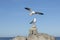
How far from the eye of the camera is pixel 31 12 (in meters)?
68.1

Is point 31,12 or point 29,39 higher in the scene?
point 31,12

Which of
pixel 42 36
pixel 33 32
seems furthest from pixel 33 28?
pixel 42 36

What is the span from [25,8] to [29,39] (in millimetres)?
8608

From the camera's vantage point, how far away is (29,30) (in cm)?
7225

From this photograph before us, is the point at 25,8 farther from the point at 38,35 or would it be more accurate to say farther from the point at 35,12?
the point at 38,35

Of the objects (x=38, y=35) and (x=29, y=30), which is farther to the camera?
(x=29, y=30)

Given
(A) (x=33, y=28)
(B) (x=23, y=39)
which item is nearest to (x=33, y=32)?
(A) (x=33, y=28)

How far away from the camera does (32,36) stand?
6719 cm

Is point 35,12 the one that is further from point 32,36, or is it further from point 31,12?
point 32,36

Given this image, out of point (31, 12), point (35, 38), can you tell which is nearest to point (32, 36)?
point (35, 38)

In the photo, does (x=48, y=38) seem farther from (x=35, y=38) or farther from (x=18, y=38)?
(x=18, y=38)

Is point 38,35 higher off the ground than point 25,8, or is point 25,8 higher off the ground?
point 25,8

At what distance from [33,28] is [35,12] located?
554cm

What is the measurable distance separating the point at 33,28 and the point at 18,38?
21.9 ft
